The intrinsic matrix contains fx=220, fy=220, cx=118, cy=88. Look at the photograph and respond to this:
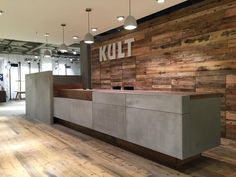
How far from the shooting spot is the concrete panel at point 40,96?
7.11 meters

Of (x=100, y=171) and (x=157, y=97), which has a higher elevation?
(x=157, y=97)

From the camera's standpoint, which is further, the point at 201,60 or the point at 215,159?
the point at 201,60

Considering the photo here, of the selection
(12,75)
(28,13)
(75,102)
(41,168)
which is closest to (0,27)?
(28,13)

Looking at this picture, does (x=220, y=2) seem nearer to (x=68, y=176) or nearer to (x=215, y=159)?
(x=215, y=159)

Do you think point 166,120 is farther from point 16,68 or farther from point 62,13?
point 16,68

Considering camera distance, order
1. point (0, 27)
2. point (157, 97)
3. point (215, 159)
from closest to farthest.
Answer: point (157, 97) < point (215, 159) < point (0, 27)

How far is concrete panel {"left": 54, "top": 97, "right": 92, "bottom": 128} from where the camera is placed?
5.22 meters

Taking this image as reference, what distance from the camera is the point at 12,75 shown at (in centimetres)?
1739

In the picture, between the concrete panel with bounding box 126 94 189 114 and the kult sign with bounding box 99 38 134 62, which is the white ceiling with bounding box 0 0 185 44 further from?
the concrete panel with bounding box 126 94 189 114

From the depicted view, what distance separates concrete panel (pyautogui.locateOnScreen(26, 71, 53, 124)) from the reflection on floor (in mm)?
2056

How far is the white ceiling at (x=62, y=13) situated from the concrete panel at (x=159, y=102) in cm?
252

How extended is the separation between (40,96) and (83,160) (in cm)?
465

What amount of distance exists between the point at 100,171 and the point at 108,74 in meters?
5.61

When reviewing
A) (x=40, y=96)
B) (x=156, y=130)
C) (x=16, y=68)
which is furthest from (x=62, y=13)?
(x=16, y=68)
